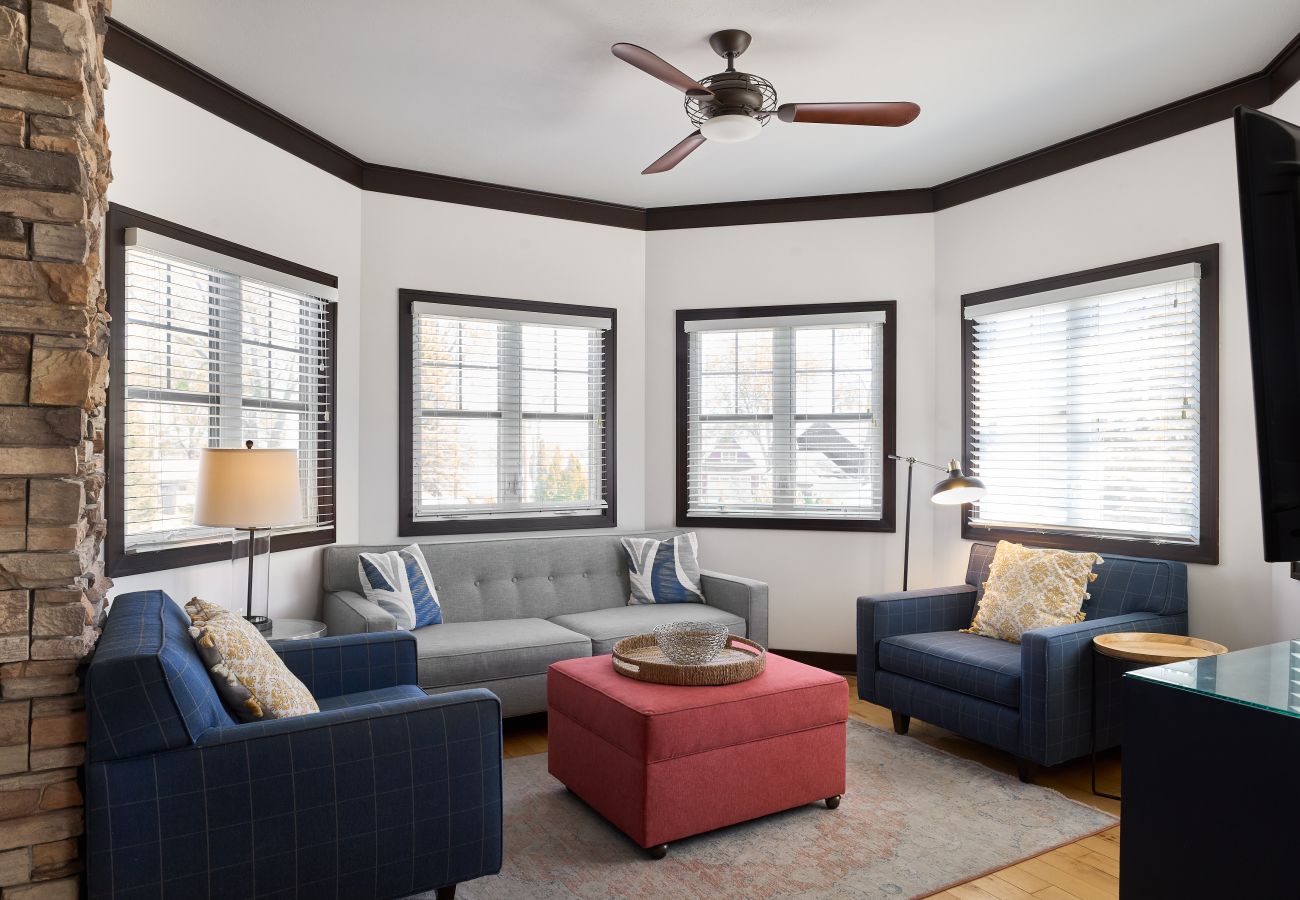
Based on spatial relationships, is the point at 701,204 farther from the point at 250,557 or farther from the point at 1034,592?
the point at 250,557

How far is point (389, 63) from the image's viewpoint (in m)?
3.34

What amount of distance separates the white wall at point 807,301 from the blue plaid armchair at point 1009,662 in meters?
0.77

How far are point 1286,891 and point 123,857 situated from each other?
2087 mm

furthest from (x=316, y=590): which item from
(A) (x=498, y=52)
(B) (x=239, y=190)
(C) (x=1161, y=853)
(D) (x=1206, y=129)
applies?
(D) (x=1206, y=129)

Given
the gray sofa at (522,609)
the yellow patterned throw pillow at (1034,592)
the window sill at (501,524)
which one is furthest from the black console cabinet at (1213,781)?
the window sill at (501,524)

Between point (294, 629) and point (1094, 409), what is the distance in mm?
3719

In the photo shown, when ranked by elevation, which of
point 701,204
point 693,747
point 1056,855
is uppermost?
point 701,204

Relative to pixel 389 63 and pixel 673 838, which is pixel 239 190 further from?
pixel 673 838

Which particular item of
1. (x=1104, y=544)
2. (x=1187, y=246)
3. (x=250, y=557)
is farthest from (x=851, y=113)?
(x=250, y=557)

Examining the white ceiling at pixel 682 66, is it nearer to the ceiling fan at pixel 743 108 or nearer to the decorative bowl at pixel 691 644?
the ceiling fan at pixel 743 108

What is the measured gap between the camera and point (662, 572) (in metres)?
4.68

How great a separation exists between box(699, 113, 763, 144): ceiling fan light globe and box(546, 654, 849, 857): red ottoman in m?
1.97

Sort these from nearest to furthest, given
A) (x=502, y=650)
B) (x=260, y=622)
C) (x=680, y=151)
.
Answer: (x=260, y=622) → (x=680, y=151) → (x=502, y=650)

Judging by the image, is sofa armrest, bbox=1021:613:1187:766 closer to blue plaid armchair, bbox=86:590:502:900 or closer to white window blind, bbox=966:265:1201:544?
white window blind, bbox=966:265:1201:544
